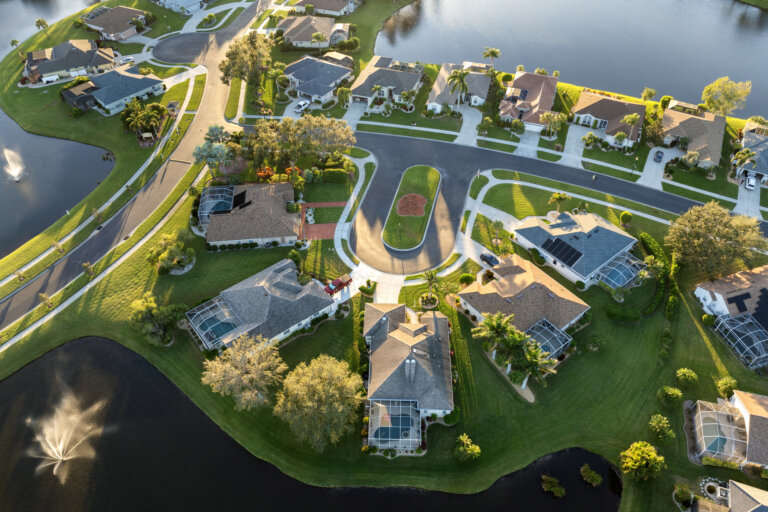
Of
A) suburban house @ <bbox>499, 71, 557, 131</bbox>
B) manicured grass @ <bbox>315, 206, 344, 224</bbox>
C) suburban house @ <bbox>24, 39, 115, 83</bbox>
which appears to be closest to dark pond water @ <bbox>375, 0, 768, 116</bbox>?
suburban house @ <bbox>499, 71, 557, 131</bbox>

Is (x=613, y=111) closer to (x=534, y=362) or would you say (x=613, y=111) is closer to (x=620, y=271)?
(x=620, y=271)

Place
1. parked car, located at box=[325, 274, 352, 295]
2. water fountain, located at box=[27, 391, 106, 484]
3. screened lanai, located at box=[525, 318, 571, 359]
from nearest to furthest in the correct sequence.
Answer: water fountain, located at box=[27, 391, 106, 484] < screened lanai, located at box=[525, 318, 571, 359] < parked car, located at box=[325, 274, 352, 295]

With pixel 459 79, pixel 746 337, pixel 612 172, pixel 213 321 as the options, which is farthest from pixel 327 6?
pixel 746 337

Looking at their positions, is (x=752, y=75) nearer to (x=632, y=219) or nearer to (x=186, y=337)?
(x=632, y=219)

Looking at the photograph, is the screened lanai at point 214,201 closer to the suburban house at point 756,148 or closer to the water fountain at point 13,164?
the water fountain at point 13,164

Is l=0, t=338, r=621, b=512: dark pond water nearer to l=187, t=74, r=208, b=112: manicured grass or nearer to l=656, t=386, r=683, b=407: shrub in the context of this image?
l=656, t=386, r=683, b=407: shrub

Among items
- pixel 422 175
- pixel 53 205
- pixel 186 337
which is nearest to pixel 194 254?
pixel 186 337
